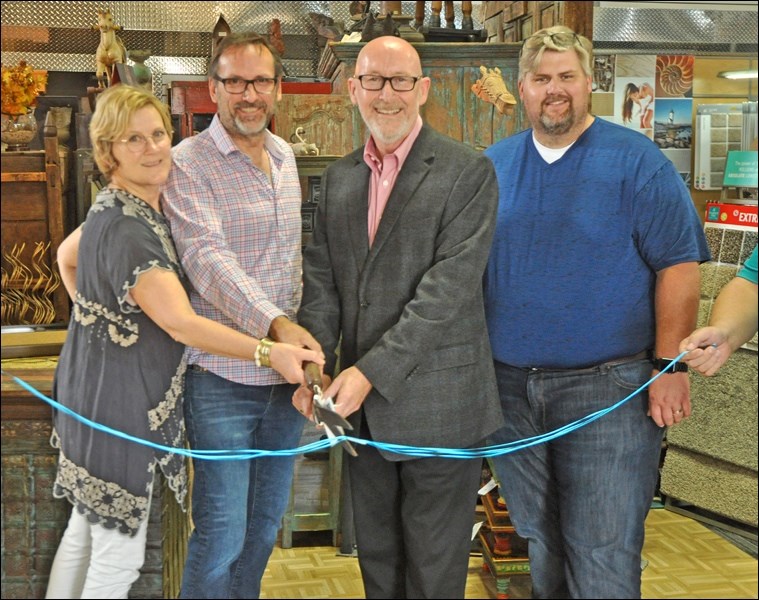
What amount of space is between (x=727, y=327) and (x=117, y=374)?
148 centimetres

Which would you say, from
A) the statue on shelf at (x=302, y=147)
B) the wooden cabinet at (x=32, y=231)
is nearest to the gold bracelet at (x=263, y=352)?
the wooden cabinet at (x=32, y=231)

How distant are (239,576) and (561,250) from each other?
1186 millimetres

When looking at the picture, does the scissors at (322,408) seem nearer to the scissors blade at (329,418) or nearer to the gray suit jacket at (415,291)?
the scissors blade at (329,418)

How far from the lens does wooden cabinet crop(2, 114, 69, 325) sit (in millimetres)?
2740

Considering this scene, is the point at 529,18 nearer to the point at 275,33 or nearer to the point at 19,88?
the point at 275,33

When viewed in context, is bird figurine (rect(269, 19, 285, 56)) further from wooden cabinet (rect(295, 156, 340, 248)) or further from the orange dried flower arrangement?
the orange dried flower arrangement

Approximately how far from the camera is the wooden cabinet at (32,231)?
8.99ft

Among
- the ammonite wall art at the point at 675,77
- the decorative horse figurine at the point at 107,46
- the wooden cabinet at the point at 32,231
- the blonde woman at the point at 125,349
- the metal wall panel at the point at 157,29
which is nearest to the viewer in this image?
the blonde woman at the point at 125,349

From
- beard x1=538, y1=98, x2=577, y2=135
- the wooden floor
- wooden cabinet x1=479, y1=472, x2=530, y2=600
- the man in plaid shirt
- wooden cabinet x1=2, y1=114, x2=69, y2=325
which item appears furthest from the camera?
wooden cabinet x1=479, y1=472, x2=530, y2=600

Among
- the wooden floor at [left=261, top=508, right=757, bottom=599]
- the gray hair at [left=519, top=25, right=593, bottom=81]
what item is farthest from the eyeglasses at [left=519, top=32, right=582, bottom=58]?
the wooden floor at [left=261, top=508, right=757, bottom=599]


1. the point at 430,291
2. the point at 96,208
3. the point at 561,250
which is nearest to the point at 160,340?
the point at 96,208

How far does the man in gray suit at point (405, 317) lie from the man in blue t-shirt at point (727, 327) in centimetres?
51

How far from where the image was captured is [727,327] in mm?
2432

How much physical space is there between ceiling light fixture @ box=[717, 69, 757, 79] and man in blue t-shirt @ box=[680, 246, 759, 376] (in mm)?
1075
